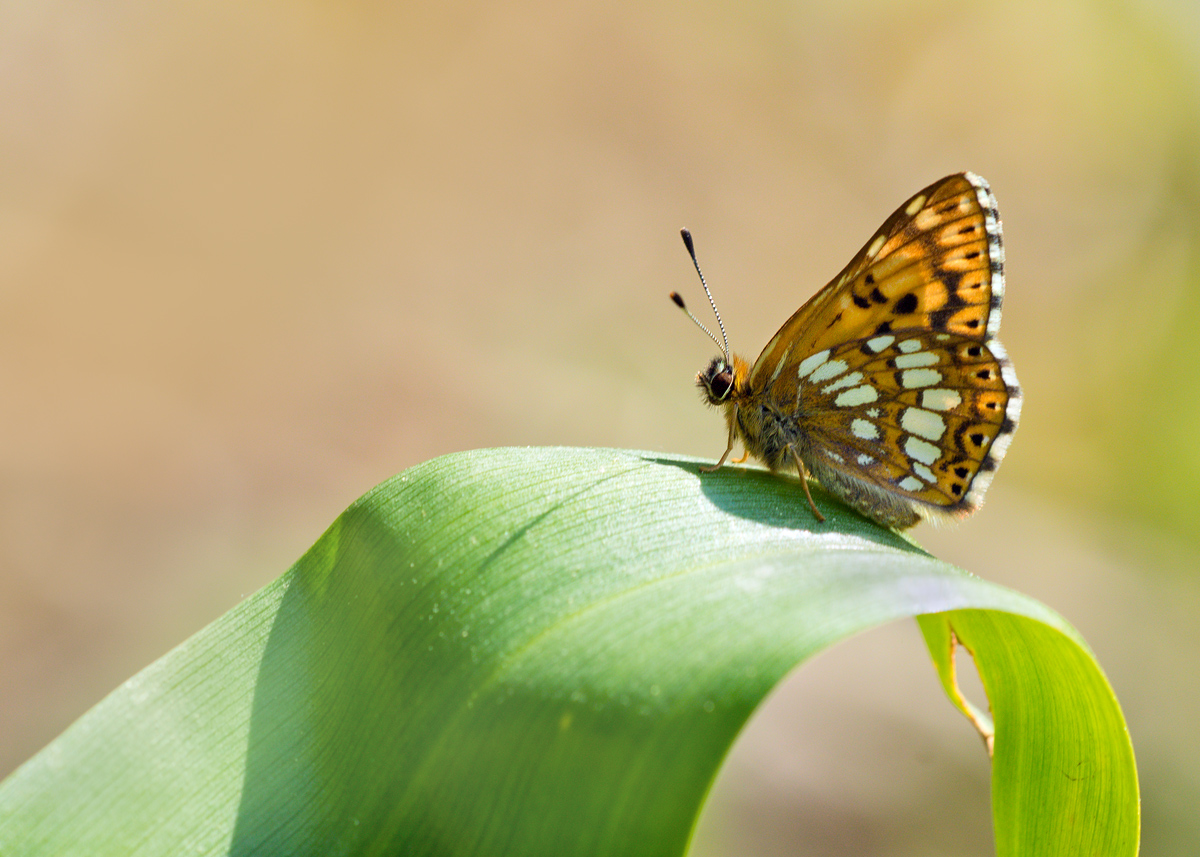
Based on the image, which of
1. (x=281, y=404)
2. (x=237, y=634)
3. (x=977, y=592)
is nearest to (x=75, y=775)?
(x=237, y=634)

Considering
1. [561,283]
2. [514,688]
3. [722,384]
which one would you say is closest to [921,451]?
[722,384]

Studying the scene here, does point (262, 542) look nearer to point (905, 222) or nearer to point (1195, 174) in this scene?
point (905, 222)

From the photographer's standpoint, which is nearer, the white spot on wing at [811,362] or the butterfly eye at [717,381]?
the white spot on wing at [811,362]

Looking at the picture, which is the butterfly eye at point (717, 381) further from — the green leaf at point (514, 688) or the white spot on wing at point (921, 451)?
the green leaf at point (514, 688)

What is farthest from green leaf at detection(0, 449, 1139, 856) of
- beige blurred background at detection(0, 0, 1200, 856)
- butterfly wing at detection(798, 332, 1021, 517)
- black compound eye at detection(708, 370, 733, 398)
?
beige blurred background at detection(0, 0, 1200, 856)

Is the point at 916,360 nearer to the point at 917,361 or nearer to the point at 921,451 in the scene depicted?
the point at 917,361

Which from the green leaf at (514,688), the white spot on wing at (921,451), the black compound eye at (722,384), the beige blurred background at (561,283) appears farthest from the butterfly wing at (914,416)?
the beige blurred background at (561,283)
